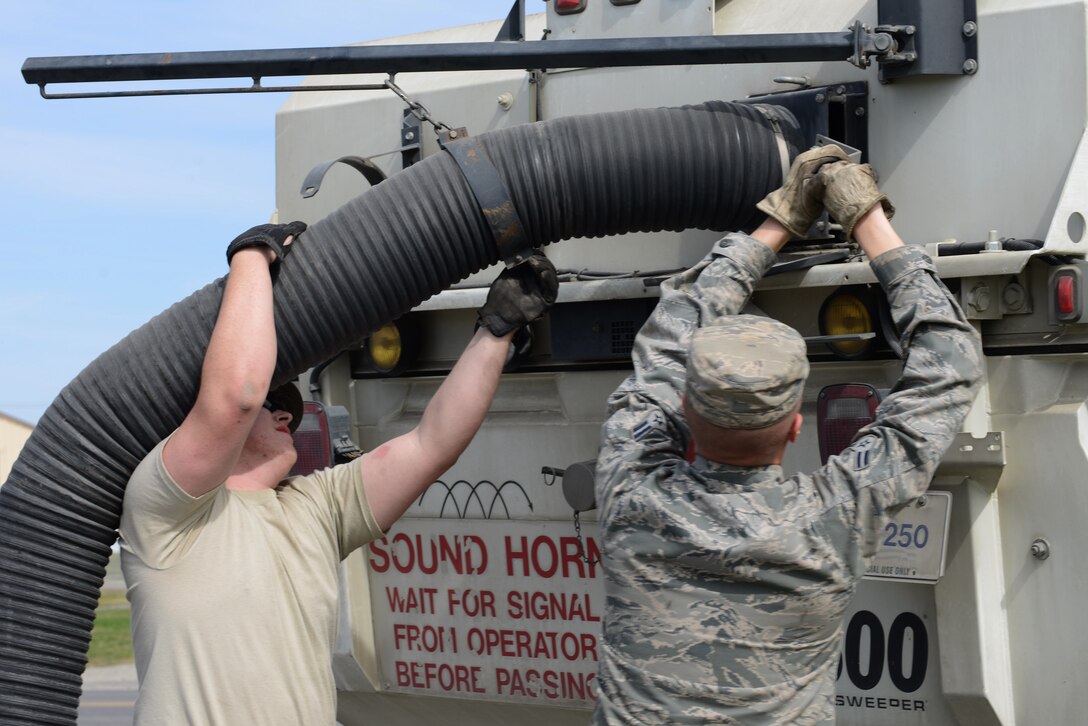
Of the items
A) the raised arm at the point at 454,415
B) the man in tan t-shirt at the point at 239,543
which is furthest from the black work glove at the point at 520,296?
the man in tan t-shirt at the point at 239,543

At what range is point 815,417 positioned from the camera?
3.56 meters

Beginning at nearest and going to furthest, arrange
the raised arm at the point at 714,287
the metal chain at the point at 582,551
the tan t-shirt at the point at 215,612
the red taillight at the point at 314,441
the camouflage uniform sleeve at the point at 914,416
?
the camouflage uniform sleeve at the point at 914,416, the raised arm at the point at 714,287, the tan t-shirt at the point at 215,612, the metal chain at the point at 582,551, the red taillight at the point at 314,441

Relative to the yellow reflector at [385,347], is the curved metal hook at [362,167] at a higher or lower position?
higher

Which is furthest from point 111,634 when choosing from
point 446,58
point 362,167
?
point 446,58

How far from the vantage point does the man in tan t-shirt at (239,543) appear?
2883 mm

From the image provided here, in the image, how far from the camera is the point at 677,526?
2.41 meters

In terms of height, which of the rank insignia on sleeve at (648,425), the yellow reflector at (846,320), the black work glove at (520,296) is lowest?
the rank insignia on sleeve at (648,425)

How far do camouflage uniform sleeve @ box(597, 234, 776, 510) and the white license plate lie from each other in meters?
0.78

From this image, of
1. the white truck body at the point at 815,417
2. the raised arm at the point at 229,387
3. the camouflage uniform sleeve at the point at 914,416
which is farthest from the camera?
the white truck body at the point at 815,417

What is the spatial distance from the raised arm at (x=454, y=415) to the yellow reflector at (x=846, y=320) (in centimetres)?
67

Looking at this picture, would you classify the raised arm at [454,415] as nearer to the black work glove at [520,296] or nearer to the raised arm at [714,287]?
the black work glove at [520,296]

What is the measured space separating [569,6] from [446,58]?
0.74 m

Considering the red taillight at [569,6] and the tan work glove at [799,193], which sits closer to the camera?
the tan work glove at [799,193]

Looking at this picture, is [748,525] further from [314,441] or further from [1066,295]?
[314,441]
